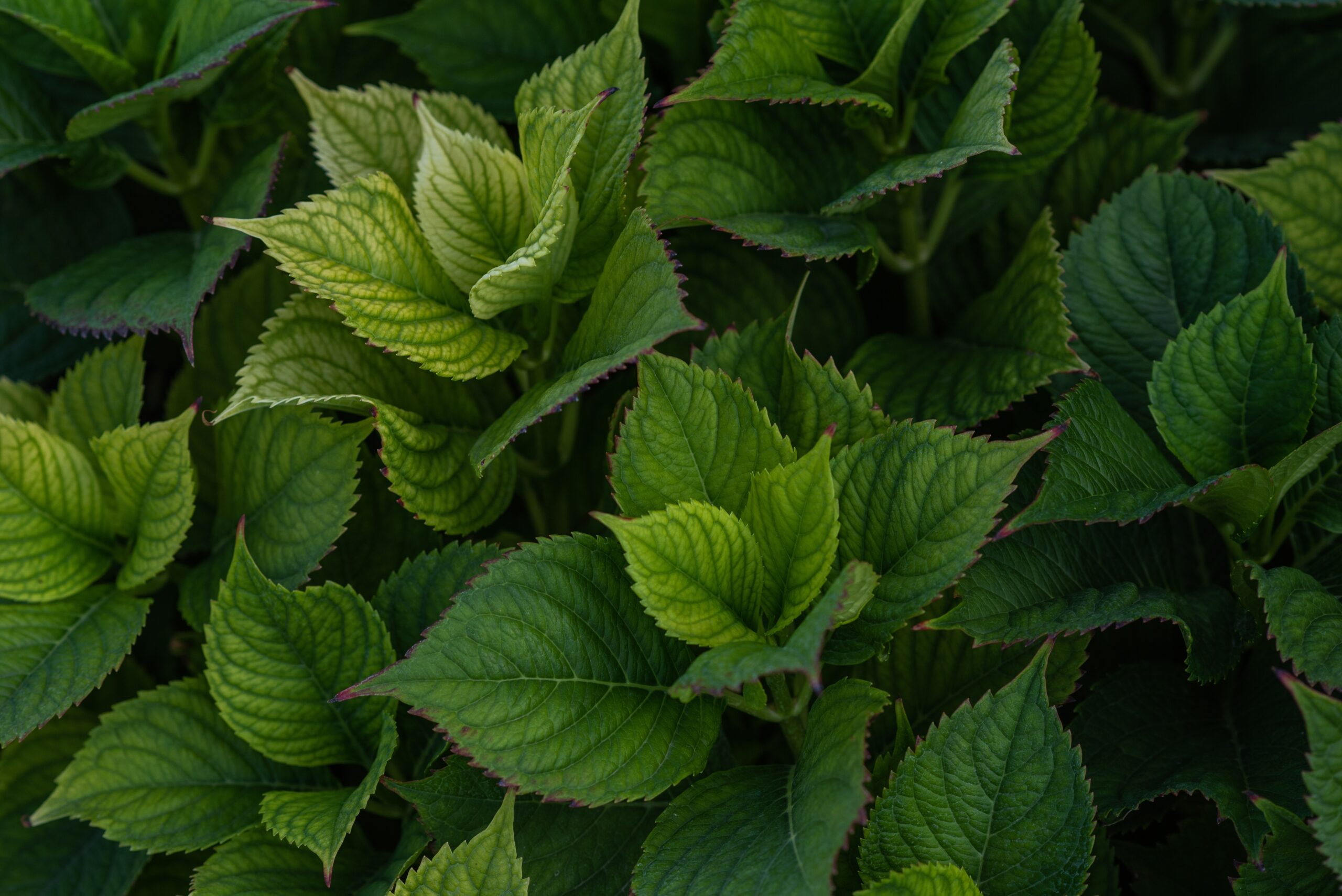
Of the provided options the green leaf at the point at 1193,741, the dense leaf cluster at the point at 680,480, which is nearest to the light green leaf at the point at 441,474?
the dense leaf cluster at the point at 680,480

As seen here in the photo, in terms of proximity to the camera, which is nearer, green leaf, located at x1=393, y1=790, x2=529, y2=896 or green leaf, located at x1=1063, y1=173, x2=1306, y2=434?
green leaf, located at x1=393, y1=790, x2=529, y2=896

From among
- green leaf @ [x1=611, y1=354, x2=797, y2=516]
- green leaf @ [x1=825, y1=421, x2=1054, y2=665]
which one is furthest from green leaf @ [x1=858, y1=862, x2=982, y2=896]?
green leaf @ [x1=611, y1=354, x2=797, y2=516]

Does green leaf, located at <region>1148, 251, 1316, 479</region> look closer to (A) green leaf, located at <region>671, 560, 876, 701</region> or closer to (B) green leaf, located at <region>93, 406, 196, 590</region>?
(A) green leaf, located at <region>671, 560, 876, 701</region>

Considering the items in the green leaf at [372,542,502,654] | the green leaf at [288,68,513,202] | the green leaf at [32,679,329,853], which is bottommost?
the green leaf at [32,679,329,853]

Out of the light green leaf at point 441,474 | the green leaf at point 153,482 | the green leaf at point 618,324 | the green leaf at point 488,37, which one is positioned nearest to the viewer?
the green leaf at point 618,324

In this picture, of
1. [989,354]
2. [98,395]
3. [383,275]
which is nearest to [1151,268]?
[989,354]

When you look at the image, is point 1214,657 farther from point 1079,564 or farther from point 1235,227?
point 1235,227

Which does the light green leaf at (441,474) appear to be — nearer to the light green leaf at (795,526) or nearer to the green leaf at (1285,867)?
the light green leaf at (795,526)
